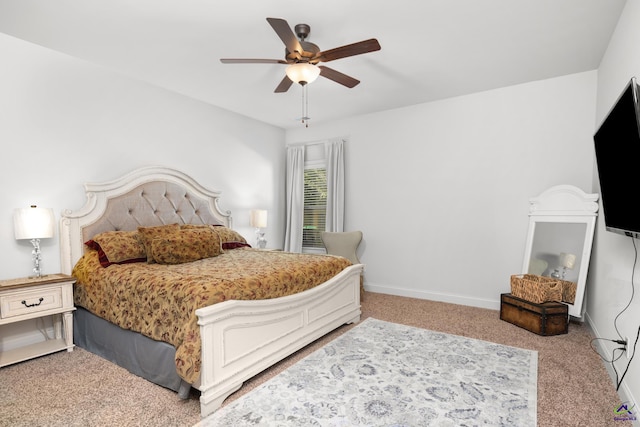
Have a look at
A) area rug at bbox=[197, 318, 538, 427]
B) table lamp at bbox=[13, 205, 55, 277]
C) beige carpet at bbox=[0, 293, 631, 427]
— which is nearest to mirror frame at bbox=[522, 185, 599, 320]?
beige carpet at bbox=[0, 293, 631, 427]

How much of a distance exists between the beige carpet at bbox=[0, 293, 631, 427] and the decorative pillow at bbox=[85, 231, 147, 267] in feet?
2.65

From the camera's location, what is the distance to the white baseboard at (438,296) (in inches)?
157

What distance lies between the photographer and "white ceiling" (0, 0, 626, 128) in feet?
7.75

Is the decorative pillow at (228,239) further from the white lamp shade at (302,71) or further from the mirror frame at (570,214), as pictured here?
the mirror frame at (570,214)

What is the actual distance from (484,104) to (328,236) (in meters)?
2.66

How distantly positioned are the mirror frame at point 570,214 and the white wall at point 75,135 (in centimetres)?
387

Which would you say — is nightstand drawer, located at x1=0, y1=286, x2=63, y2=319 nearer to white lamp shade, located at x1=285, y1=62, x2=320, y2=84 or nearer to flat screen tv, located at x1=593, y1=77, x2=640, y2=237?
white lamp shade, located at x1=285, y1=62, x2=320, y2=84

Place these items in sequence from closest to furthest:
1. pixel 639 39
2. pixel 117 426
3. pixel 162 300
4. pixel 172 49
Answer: pixel 117 426 → pixel 639 39 → pixel 162 300 → pixel 172 49

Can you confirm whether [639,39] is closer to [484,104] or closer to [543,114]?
[543,114]

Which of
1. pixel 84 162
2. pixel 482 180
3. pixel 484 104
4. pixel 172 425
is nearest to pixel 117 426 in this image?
pixel 172 425

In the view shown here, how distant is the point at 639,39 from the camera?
200cm

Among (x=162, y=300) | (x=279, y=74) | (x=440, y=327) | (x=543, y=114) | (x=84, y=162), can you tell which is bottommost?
(x=440, y=327)

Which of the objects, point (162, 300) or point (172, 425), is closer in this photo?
point (172, 425)

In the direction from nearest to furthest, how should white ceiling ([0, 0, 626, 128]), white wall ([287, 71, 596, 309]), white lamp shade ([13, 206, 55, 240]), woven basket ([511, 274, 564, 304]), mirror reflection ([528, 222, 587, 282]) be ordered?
white ceiling ([0, 0, 626, 128]) < white lamp shade ([13, 206, 55, 240]) < woven basket ([511, 274, 564, 304]) < mirror reflection ([528, 222, 587, 282]) < white wall ([287, 71, 596, 309])
